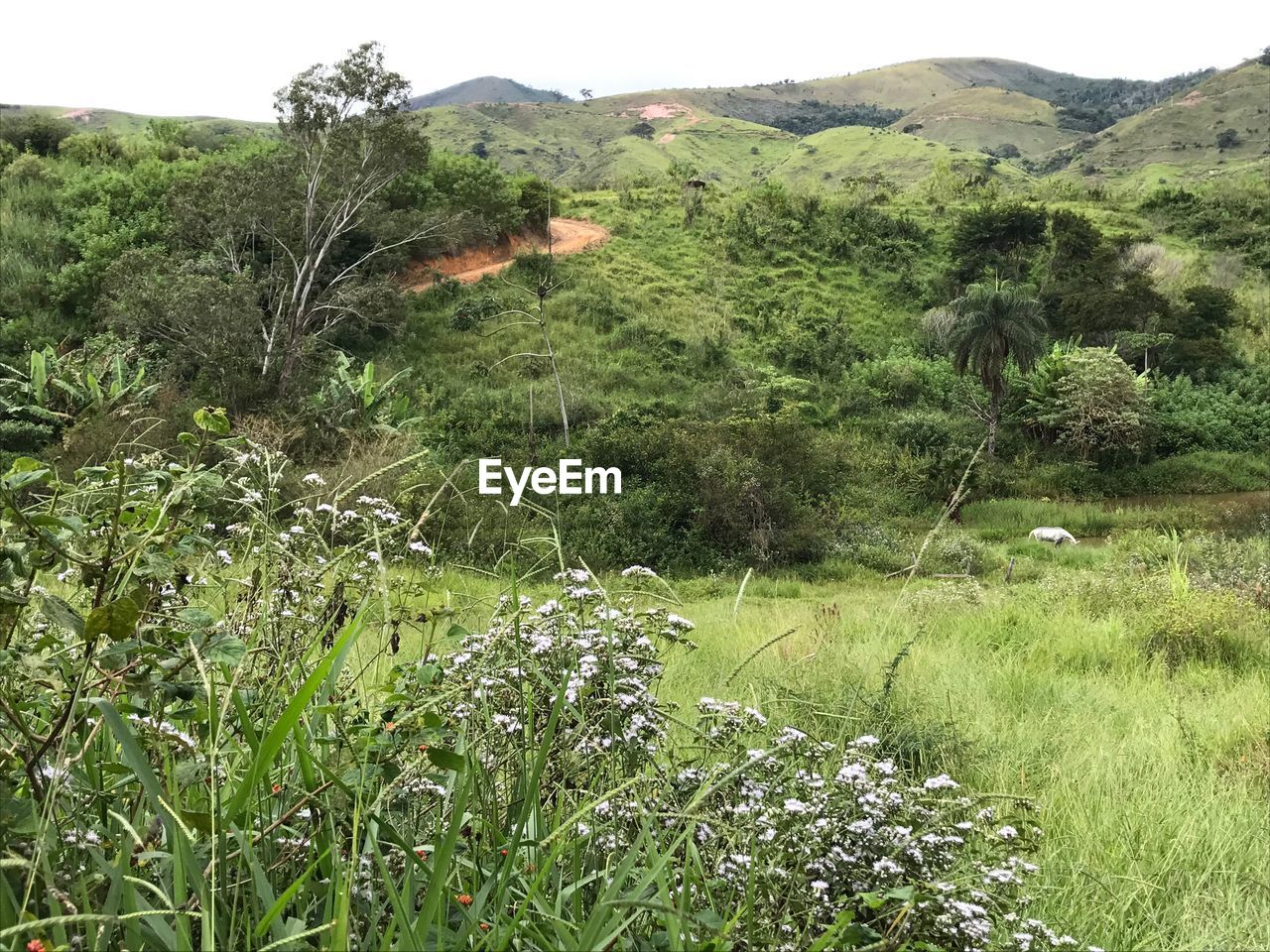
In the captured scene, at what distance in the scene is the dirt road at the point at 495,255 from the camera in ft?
80.3

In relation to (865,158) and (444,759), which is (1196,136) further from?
(444,759)

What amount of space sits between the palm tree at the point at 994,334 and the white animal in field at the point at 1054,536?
4509mm

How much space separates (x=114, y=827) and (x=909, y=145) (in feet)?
217

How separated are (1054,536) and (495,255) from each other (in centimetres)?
1836

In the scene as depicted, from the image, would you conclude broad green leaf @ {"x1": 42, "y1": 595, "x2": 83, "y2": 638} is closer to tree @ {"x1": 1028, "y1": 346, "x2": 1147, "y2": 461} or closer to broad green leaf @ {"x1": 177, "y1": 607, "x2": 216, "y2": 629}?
broad green leaf @ {"x1": 177, "y1": 607, "x2": 216, "y2": 629}

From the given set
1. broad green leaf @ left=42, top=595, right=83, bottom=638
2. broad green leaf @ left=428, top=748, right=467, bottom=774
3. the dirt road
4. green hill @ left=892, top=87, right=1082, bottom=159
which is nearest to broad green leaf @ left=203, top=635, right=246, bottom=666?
broad green leaf @ left=42, top=595, right=83, bottom=638

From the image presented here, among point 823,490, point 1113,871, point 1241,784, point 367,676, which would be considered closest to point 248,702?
point 367,676

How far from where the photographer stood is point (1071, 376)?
20.6 metres

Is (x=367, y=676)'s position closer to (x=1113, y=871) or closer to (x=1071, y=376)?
(x=1113, y=871)

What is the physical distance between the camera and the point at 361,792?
1.05 meters

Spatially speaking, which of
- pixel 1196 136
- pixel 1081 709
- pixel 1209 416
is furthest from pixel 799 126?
pixel 1081 709

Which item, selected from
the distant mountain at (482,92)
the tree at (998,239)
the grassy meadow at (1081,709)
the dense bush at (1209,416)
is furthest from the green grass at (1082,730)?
the distant mountain at (482,92)

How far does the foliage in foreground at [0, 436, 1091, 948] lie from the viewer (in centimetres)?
92

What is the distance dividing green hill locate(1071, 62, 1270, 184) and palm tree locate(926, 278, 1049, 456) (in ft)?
122
